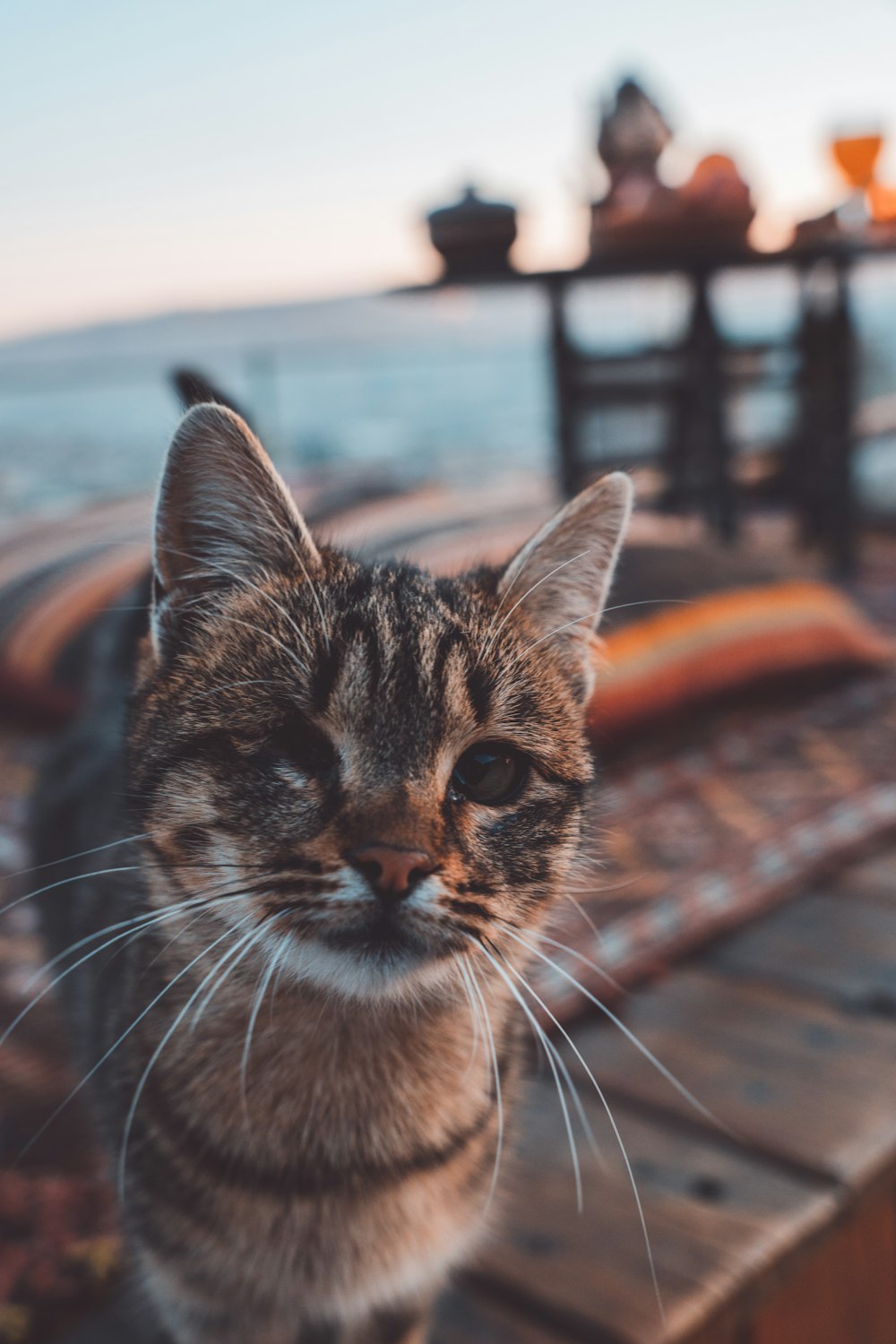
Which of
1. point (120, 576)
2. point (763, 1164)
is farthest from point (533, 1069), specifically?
point (120, 576)

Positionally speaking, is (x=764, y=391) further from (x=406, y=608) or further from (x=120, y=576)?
(x=406, y=608)

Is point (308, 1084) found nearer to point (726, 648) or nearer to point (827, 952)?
point (827, 952)

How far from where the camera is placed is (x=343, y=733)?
2.58ft

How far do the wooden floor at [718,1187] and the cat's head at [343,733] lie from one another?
0.20m

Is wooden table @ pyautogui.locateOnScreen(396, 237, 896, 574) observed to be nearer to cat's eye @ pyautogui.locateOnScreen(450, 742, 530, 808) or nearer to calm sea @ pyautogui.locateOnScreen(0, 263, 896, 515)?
calm sea @ pyautogui.locateOnScreen(0, 263, 896, 515)

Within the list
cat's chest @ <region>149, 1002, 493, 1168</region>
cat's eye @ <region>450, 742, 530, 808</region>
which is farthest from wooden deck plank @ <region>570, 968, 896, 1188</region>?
cat's eye @ <region>450, 742, 530, 808</region>

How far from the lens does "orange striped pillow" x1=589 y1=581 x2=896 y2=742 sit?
2207 millimetres

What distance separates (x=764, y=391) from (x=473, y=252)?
1.47 m

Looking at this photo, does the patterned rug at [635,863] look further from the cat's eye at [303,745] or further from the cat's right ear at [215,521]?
the cat's right ear at [215,521]

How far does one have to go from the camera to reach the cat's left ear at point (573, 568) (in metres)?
0.89

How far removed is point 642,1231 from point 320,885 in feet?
1.72

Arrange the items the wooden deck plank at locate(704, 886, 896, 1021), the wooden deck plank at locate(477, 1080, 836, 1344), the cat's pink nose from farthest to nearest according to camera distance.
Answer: the wooden deck plank at locate(704, 886, 896, 1021)
the wooden deck plank at locate(477, 1080, 836, 1344)
the cat's pink nose

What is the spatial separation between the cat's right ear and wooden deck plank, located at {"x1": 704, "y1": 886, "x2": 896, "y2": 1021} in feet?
2.64

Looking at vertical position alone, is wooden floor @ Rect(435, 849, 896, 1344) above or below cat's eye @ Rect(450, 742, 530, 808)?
below
